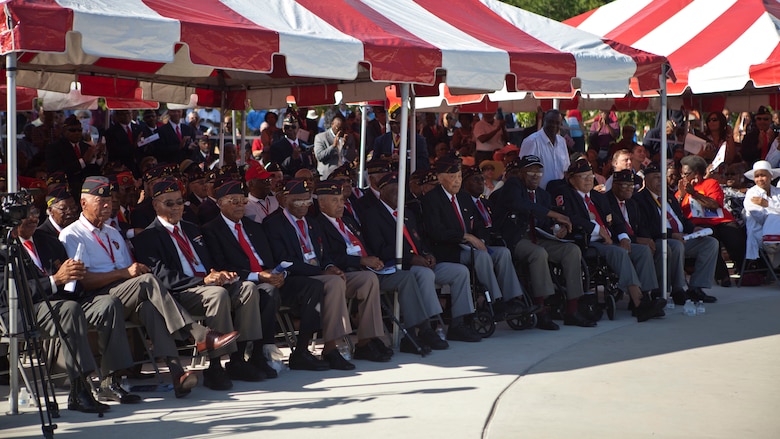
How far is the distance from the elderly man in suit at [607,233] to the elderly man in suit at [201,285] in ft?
11.9

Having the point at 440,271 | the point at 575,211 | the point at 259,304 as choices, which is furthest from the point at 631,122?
the point at 259,304

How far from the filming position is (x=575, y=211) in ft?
33.9

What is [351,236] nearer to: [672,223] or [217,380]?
[217,380]

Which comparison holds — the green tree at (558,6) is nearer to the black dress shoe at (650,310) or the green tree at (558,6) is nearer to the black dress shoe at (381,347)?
the black dress shoe at (650,310)

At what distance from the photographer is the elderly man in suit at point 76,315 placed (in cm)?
640

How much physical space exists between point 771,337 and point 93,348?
5.84 m

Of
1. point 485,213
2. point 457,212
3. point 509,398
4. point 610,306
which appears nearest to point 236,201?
point 457,212

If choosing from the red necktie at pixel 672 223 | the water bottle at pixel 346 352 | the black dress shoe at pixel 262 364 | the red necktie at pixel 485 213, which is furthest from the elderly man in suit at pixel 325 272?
the red necktie at pixel 672 223

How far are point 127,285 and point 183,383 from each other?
2.51ft

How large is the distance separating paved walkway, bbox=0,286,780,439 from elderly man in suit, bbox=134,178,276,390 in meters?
0.20

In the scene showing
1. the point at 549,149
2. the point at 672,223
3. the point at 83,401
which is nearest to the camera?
the point at 83,401

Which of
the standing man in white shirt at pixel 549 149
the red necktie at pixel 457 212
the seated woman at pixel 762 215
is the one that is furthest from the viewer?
the seated woman at pixel 762 215

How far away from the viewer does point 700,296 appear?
10938mm

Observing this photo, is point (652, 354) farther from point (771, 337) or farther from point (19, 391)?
point (19, 391)
